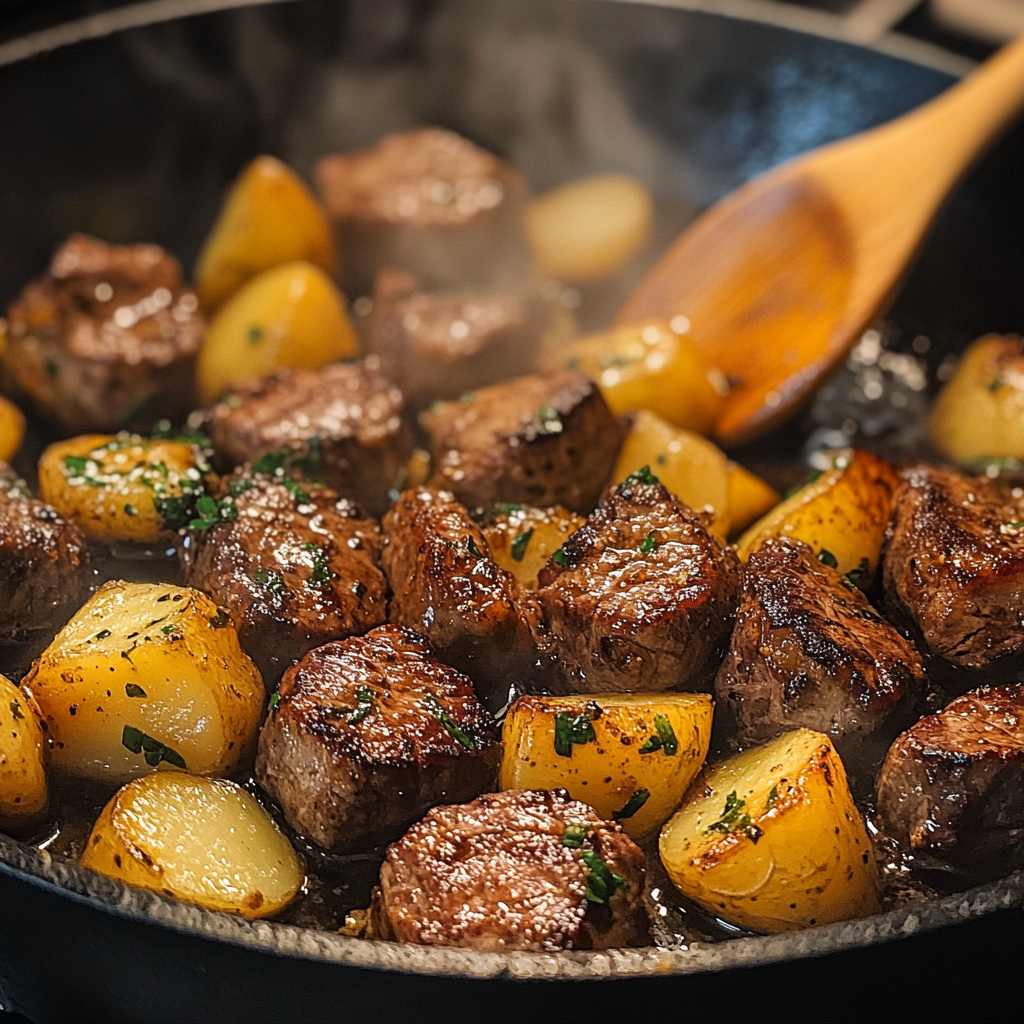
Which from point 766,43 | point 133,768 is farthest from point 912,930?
point 766,43

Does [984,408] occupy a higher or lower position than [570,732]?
higher

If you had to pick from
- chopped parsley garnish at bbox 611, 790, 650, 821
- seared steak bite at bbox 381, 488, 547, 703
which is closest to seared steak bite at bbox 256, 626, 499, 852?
seared steak bite at bbox 381, 488, 547, 703

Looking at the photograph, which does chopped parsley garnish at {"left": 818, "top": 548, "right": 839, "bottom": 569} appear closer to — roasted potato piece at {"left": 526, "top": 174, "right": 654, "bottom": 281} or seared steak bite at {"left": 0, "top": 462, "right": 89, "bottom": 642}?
roasted potato piece at {"left": 526, "top": 174, "right": 654, "bottom": 281}

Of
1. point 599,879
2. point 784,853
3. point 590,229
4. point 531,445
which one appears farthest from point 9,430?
point 784,853

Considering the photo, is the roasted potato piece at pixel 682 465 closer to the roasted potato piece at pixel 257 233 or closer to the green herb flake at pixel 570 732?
the green herb flake at pixel 570 732

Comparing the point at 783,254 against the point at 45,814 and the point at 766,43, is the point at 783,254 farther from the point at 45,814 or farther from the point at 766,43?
the point at 45,814

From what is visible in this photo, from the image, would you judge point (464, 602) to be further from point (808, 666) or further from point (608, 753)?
point (808, 666)

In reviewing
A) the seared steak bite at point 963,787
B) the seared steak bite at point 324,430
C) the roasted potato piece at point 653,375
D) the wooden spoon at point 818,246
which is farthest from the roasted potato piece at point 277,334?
the seared steak bite at point 963,787
